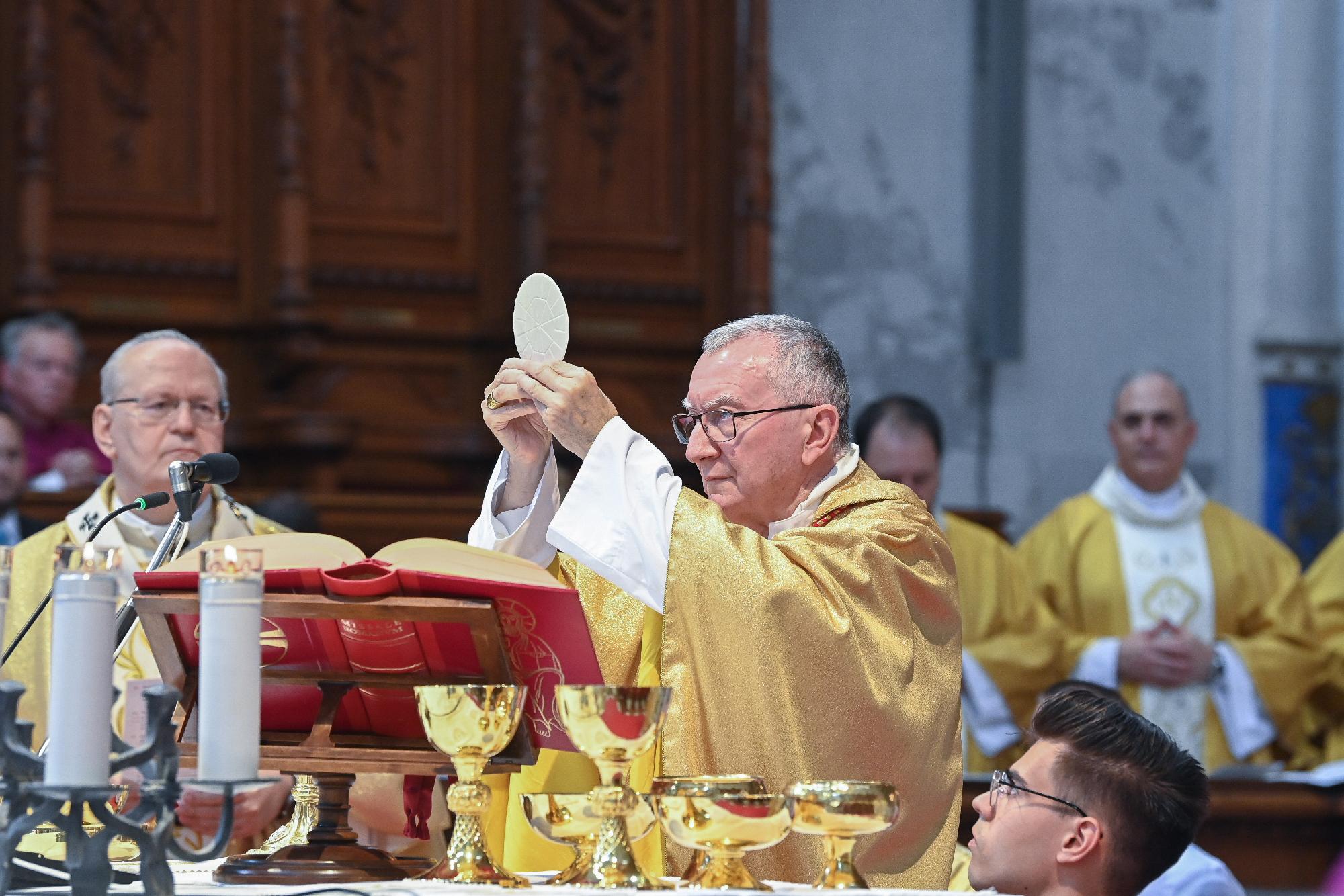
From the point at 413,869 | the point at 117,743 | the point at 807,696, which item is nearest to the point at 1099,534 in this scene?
the point at 807,696

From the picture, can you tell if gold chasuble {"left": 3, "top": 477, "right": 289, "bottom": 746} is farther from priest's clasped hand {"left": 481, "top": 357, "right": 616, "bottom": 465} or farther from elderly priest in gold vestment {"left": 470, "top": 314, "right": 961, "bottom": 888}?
priest's clasped hand {"left": 481, "top": 357, "right": 616, "bottom": 465}

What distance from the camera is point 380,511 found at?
20.8 feet

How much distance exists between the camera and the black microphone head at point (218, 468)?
3201 mm

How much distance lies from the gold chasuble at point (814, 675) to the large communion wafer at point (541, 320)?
341 mm

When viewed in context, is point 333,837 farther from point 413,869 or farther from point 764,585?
point 764,585

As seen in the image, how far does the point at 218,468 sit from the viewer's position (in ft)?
10.6

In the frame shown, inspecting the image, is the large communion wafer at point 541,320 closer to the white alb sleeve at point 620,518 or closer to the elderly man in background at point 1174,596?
the white alb sleeve at point 620,518

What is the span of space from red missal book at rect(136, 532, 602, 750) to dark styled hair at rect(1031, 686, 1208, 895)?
0.77 meters

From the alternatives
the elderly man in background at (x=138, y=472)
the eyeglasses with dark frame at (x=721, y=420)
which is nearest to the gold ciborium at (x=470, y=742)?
the eyeglasses with dark frame at (x=721, y=420)

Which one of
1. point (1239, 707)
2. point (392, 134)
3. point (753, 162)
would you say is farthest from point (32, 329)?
point (1239, 707)

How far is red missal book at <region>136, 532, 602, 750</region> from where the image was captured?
9.09 feet

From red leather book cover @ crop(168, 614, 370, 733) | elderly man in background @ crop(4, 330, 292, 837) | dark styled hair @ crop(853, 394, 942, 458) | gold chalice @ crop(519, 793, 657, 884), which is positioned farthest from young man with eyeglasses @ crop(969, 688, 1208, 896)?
dark styled hair @ crop(853, 394, 942, 458)

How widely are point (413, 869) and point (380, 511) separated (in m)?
3.59

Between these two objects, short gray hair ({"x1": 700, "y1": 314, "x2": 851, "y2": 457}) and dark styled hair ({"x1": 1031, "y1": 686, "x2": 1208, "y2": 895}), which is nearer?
dark styled hair ({"x1": 1031, "y1": 686, "x2": 1208, "y2": 895})
